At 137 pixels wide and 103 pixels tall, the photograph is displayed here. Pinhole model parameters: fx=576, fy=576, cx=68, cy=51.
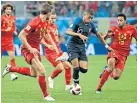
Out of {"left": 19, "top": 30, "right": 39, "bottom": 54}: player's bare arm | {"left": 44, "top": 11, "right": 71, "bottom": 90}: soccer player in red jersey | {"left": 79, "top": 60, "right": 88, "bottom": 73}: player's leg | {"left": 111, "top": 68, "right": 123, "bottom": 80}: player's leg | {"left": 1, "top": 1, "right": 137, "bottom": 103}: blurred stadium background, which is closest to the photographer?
{"left": 19, "top": 30, "right": 39, "bottom": 54}: player's bare arm

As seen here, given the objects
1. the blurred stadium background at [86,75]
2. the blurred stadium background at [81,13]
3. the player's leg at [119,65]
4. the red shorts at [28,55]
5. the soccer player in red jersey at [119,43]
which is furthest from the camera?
the blurred stadium background at [81,13]

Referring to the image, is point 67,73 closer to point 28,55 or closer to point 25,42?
point 28,55

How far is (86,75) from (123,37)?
212 inches

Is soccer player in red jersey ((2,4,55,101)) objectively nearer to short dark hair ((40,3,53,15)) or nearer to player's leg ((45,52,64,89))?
short dark hair ((40,3,53,15))

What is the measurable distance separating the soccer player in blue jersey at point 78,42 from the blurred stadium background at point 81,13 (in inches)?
660

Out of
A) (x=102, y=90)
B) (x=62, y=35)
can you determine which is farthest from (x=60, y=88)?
(x=62, y=35)

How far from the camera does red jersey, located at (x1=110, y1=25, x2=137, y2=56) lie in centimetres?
1452

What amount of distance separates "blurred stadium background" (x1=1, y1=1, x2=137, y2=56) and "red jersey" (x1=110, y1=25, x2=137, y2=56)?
53.0 feet

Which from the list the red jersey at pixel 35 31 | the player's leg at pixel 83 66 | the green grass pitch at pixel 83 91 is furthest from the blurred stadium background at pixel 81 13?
the red jersey at pixel 35 31

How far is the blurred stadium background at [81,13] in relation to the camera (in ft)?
102

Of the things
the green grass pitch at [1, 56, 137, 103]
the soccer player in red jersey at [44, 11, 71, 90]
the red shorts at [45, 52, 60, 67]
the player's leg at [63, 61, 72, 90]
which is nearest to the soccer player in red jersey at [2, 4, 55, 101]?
the green grass pitch at [1, 56, 137, 103]

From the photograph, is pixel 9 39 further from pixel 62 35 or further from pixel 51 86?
pixel 62 35

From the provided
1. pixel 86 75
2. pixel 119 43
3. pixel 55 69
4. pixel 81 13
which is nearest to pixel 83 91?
pixel 55 69

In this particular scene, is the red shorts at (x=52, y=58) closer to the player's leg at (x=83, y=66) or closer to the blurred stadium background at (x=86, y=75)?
the blurred stadium background at (x=86, y=75)
